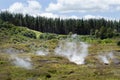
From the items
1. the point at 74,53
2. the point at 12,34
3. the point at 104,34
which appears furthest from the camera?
the point at 104,34

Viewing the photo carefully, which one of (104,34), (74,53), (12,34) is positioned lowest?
(104,34)

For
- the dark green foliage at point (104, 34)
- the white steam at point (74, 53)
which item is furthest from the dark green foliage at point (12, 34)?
the white steam at point (74, 53)

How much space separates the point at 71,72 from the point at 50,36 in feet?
398

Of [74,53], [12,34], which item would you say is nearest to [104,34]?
[12,34]

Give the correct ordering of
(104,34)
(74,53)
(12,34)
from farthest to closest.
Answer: (104,34), (12,34), (74,53)

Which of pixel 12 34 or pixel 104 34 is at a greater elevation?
pixel 12 34

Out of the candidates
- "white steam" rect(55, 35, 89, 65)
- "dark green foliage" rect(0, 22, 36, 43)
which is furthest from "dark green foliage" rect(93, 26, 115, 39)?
"white steam" rect(55, 35, 89, 65)

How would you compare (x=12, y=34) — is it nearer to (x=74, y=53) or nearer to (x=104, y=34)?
(x=104, y=34)

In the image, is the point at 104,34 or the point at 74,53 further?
the point at 104,34

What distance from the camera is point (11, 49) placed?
11531cm

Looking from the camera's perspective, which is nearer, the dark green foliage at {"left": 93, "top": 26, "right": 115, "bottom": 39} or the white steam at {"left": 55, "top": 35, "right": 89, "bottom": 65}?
the white steam at {"left": 55, "top": 35, "right": 89, "bottom": 65}

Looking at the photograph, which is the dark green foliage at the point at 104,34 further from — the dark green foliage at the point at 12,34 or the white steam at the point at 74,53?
the white steam at the point at 74,53

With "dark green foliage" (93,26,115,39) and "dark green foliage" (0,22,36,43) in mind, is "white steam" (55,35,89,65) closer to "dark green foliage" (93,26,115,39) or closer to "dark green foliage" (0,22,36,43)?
"dark green foliage" (0,22,36,43)

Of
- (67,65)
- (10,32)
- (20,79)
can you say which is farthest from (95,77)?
(10,32)
